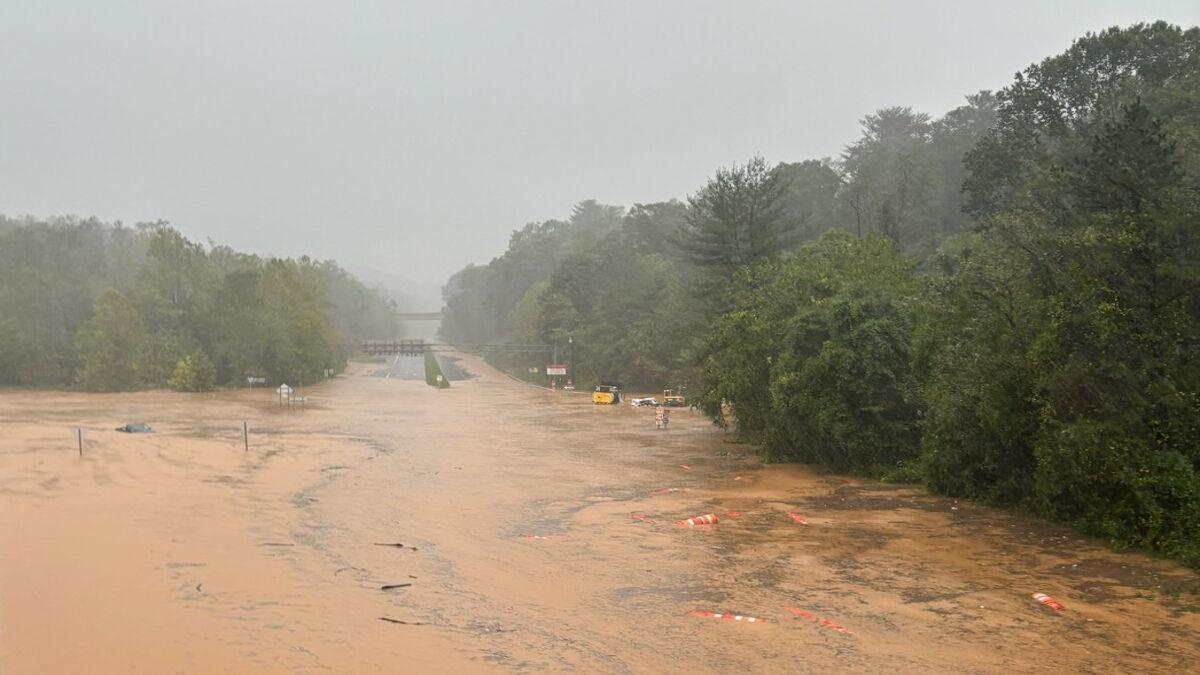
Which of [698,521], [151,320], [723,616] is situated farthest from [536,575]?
[151,320]

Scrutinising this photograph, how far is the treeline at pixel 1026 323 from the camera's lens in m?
17.3

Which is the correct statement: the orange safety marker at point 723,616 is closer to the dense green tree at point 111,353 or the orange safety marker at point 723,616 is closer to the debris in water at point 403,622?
the debris in water at point 403,622

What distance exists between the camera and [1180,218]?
17891mm

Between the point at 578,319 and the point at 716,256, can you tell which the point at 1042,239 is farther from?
the point at 578,319

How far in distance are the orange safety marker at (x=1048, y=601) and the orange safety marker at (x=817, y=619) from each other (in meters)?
3.50

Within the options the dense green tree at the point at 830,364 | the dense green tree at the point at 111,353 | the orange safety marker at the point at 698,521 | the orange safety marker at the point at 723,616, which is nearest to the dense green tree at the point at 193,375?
the dense green tree at the point at 111,353

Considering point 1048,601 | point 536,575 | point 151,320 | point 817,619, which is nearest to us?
point 817,619

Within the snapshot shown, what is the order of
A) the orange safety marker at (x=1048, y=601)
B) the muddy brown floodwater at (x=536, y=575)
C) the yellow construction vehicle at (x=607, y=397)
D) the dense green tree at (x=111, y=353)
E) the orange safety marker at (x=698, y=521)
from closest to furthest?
the muddy brown floodwater at (x=536, y=575) < the orange safety marker at (x=1048, y=601) < the orange safety marker at (x=698, y=521) < the yellow construction vehicle at (x=607, y=397) < the dense green tree at (x=111, y=353)

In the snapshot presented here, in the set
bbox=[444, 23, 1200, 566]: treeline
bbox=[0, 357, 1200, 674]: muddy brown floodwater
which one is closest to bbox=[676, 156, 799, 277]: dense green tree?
bbox=[444, 23, 1200, 566]: treeline

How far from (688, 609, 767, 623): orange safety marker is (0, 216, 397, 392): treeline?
69.4 meters

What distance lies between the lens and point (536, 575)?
50.9 ft

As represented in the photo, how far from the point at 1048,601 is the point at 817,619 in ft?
12.5

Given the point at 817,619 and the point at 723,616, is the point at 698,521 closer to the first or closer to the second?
the point at 723,616

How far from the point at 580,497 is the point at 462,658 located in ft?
45.9
